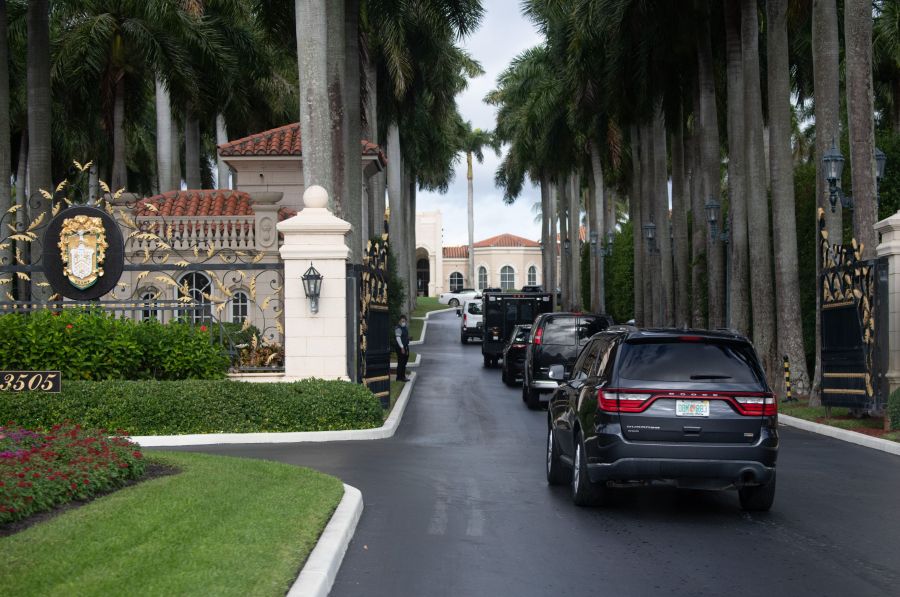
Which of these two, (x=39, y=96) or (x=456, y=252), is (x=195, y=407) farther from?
(x=456, y=252)

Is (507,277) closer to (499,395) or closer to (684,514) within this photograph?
(499,395)

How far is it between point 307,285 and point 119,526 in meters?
10.0

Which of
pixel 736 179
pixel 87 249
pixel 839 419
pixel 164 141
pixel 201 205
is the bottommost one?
pixel 839 419

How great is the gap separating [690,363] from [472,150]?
294 ft

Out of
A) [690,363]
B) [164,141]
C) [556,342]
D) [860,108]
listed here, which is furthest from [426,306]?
[690,363]

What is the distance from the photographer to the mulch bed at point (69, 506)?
28.2ft

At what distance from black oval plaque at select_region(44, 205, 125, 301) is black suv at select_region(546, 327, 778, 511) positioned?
11.5 metres

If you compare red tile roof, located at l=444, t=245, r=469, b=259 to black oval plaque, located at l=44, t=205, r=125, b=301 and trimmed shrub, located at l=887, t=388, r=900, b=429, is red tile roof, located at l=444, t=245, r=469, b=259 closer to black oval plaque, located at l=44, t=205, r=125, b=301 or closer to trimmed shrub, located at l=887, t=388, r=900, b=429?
black oval plaque, located at l=44, t=205, r=125, b=301

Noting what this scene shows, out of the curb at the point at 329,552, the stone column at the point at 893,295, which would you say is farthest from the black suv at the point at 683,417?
the stone column at the point at 893,295

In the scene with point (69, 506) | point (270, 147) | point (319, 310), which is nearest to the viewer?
point (69, 506)

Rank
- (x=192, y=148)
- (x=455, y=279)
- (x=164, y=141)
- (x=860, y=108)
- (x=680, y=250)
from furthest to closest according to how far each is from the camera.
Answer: (x=455, y=279), (x=192, y=148), (x=164, y=141), (x=680, y=250), (x=860, y=108)

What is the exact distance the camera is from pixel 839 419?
66.0 ft

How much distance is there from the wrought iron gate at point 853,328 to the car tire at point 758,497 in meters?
8.55

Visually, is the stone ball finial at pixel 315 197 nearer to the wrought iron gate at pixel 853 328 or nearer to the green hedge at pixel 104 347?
the green hedge at pixel 104 347
